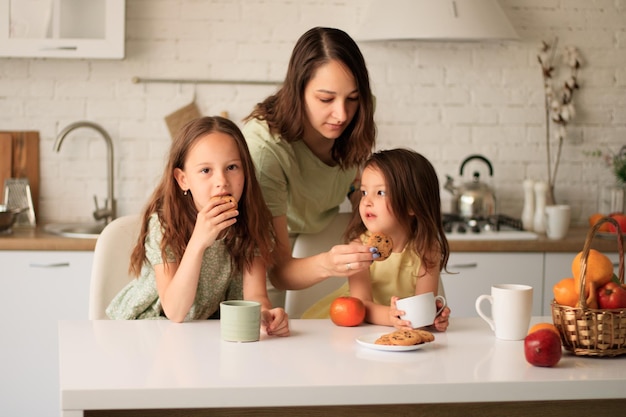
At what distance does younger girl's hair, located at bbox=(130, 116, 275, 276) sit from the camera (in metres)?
2.18

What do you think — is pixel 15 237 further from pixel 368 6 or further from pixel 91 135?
pixel 368 6

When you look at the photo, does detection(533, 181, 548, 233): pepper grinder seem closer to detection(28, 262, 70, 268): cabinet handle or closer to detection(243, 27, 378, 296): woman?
detection(243, 27, 378, 296): woman

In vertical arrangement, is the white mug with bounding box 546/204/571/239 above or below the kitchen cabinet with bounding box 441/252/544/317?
above

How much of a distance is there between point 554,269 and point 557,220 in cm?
21

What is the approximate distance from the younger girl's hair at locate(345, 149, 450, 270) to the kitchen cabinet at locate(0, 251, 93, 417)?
1.59 meters

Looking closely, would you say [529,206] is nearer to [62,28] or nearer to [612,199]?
[612,199]

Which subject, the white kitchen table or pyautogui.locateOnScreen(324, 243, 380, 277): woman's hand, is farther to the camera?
pyautogui.locateOnScreen(324, 243, 380, 277): woman's hand

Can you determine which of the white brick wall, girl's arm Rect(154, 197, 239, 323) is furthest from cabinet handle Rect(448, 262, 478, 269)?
girl's arm Rect(154, 197, 239, 323)

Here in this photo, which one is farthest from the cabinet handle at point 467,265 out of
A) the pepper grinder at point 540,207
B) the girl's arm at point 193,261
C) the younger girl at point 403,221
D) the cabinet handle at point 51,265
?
the girl's arm at point 193,261

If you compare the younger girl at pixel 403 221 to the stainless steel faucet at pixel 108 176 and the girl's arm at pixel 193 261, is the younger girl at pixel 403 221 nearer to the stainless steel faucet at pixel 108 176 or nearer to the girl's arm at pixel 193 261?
the girl's arm at pixel 193 261

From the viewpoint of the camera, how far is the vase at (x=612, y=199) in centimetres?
418

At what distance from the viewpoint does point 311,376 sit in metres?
1.57

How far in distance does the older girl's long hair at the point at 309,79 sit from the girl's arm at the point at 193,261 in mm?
478

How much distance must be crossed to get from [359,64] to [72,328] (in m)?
1.04
